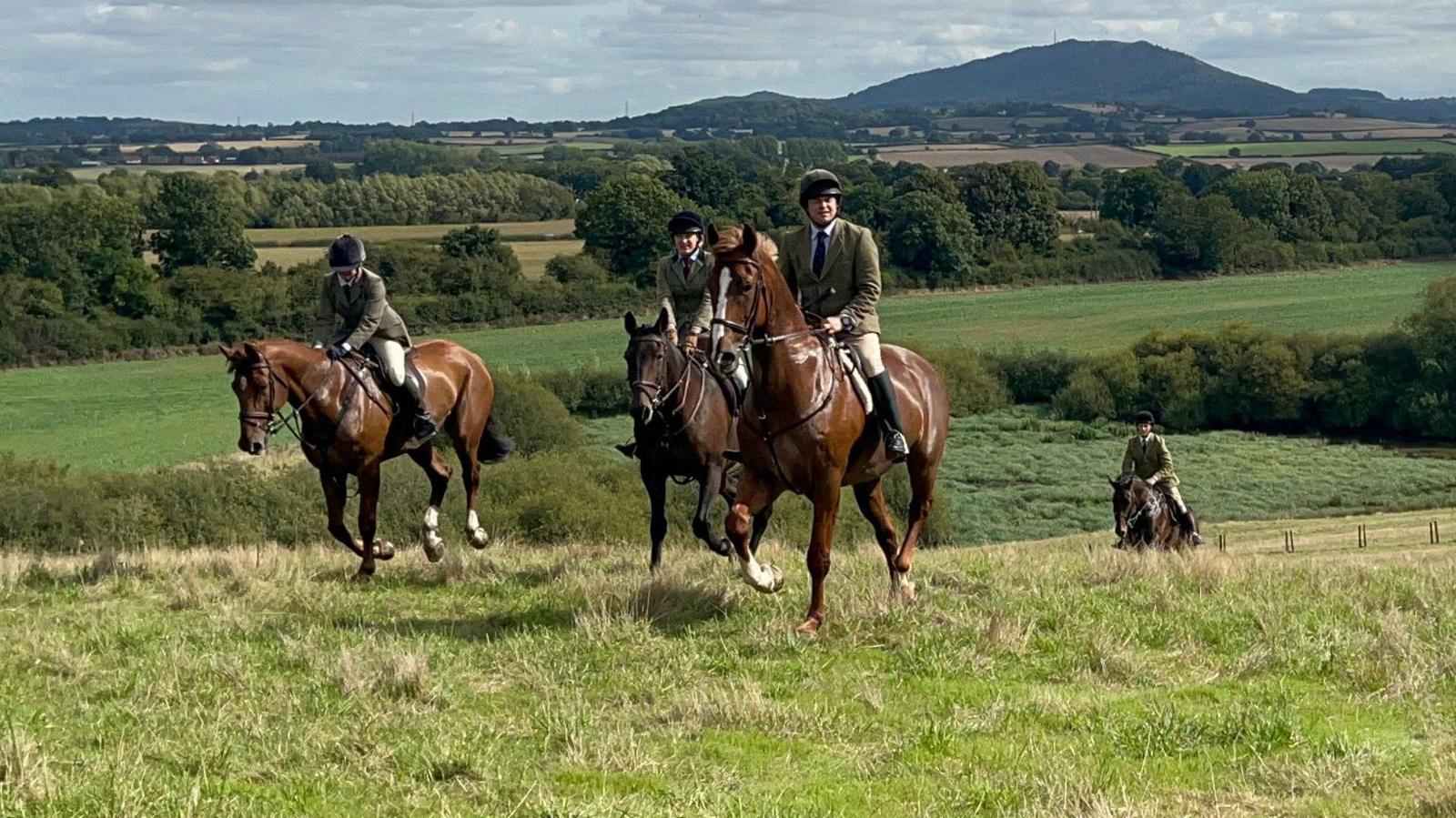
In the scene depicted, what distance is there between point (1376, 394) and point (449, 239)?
156ft

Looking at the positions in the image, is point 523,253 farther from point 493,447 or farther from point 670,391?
point 670,391

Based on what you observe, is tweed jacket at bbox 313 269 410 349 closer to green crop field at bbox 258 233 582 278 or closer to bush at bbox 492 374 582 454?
bush at bbox 492 374 582 454

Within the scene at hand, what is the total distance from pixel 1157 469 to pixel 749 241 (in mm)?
11890

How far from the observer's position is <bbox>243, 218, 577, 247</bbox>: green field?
97.6 metres

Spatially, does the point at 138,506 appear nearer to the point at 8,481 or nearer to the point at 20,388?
the point at 8,481

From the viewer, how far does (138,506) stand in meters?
36.2

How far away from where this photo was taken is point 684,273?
14.5 m

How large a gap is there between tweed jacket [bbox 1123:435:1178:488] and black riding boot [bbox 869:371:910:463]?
989 cm

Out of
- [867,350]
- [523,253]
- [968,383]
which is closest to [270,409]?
[867,350]

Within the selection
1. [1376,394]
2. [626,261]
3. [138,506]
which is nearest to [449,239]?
[626,261]

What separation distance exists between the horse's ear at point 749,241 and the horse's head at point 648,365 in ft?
9.80

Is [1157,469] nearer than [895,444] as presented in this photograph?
No

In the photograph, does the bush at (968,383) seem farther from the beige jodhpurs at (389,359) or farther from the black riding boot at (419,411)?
the beige jodhpurs at (389,359)

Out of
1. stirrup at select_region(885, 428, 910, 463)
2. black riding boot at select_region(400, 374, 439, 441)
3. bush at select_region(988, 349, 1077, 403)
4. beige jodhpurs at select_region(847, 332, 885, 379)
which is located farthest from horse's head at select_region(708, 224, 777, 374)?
bush at select_region(988, 349, 1077, 403)
